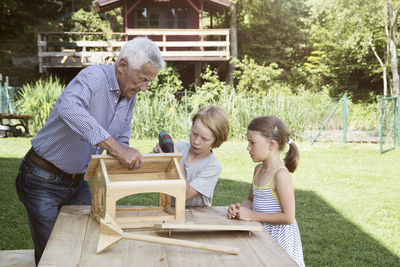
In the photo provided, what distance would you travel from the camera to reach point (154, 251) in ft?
5.24

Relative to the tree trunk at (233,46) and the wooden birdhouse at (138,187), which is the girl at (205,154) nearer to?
the wooden birdhouse at (138,187)

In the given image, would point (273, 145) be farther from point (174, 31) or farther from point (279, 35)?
point (279, 35)

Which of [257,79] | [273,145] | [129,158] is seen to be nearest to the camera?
[129,158]

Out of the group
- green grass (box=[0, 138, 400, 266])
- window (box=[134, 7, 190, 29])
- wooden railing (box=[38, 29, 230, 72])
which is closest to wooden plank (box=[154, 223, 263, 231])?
green grass (box=[0, 138, 400, 266])

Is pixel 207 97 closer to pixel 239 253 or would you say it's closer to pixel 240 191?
pixel 240 191

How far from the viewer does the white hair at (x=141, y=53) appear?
2113mm

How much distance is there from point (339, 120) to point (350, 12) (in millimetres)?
5944

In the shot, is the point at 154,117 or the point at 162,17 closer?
the point at 154,117

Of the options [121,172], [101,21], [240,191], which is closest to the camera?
[121,172]

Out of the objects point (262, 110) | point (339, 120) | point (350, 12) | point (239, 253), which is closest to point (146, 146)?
point (262, 110)

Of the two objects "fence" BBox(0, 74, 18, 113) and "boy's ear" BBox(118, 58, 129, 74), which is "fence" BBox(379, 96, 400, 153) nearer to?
"boy's ear" BBox(118, 58, 129, 74)

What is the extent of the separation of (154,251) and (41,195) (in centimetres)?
101

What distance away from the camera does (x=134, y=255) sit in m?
1.56

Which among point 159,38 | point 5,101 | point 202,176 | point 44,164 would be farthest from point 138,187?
point 159,38
